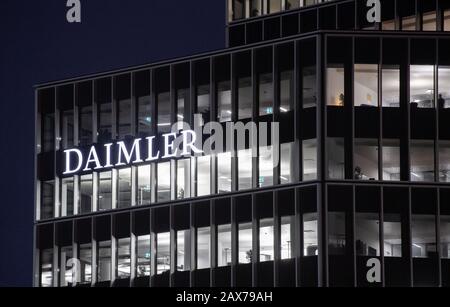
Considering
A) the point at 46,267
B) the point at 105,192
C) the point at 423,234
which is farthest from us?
the point at 46,267

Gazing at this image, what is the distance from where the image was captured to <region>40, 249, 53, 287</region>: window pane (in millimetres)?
99750

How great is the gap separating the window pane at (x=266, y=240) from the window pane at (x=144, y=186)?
9.69 metres

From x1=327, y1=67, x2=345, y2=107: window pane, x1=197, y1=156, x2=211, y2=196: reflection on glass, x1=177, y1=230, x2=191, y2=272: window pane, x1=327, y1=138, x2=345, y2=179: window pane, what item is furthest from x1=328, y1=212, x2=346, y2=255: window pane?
x1=177, y1=230, x2=191, y2=272: window pane

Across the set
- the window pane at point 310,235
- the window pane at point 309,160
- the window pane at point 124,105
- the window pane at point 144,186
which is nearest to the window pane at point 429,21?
the window pane at point 309,160

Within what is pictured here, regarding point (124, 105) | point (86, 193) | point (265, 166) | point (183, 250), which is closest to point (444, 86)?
point (265, 166)

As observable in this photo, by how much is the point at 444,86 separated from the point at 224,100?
43.9ft

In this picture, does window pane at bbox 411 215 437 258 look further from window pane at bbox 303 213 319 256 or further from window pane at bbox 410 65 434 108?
window pane at bbox 410 65 434 108

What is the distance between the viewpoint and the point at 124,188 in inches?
3890

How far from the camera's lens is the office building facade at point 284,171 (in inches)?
3465

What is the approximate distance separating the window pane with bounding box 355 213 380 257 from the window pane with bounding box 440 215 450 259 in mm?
3626

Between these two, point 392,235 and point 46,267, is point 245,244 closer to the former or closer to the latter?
point 392,235

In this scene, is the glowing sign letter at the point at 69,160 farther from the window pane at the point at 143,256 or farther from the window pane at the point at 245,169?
the window pane at the point at 245,169
